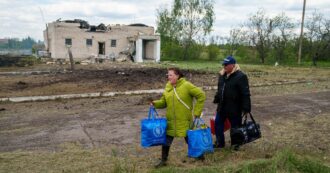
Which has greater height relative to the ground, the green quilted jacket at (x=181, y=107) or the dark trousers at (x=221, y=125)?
the green quilted jacket at (x=181, y=107)

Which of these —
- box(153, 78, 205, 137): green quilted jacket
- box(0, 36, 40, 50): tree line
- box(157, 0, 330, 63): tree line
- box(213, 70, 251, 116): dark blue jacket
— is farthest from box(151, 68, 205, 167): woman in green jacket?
box(0, 36, 40, 50): tree line

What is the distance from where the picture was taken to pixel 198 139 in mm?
5441

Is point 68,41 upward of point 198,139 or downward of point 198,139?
upward

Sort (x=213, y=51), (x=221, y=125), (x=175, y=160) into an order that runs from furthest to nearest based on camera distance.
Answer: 1. (x=213, y=51)
2. (x=221, y=125)
3. (x=175, y=160)

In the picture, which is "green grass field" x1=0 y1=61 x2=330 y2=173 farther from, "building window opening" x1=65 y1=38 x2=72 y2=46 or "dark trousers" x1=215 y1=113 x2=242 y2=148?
"building window opening" x1=65 y1=38 x2=72 y2=46

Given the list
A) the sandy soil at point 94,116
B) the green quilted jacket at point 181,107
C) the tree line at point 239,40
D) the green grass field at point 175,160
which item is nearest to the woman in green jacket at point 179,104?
the green quilted jacket at point 181,107

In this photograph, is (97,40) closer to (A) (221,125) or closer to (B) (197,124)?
(A) (221,125)

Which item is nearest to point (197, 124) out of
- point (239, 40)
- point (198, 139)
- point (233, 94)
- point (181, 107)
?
point (198, 139)

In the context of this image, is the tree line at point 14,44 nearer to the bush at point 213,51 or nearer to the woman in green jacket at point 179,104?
the bush at point 213,51

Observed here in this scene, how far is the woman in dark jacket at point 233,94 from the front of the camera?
581 centimetres

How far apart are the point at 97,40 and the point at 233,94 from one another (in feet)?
138

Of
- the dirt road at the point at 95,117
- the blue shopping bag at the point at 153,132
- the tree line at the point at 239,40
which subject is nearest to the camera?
the blue shopping bag at the point at 153,132

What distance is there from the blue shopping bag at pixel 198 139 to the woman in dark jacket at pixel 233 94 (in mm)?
663

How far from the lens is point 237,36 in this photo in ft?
148
